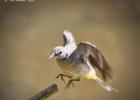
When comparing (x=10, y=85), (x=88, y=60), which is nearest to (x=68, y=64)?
(x=88, y=60)

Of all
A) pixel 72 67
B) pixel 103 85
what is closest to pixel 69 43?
pixel 72 67

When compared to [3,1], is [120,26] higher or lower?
lower

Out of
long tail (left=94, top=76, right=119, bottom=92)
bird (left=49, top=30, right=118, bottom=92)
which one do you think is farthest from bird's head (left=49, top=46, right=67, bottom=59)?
long tail (left=94, top=76, right=119, bottom=92)

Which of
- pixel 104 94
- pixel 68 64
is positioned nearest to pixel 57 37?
pixel 68 64

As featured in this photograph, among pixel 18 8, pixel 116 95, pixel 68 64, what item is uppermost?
pixel 18 8

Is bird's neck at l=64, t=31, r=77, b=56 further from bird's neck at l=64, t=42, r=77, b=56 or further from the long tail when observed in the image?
the long tail

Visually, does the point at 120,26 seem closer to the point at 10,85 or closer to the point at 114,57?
the point at 114,57
